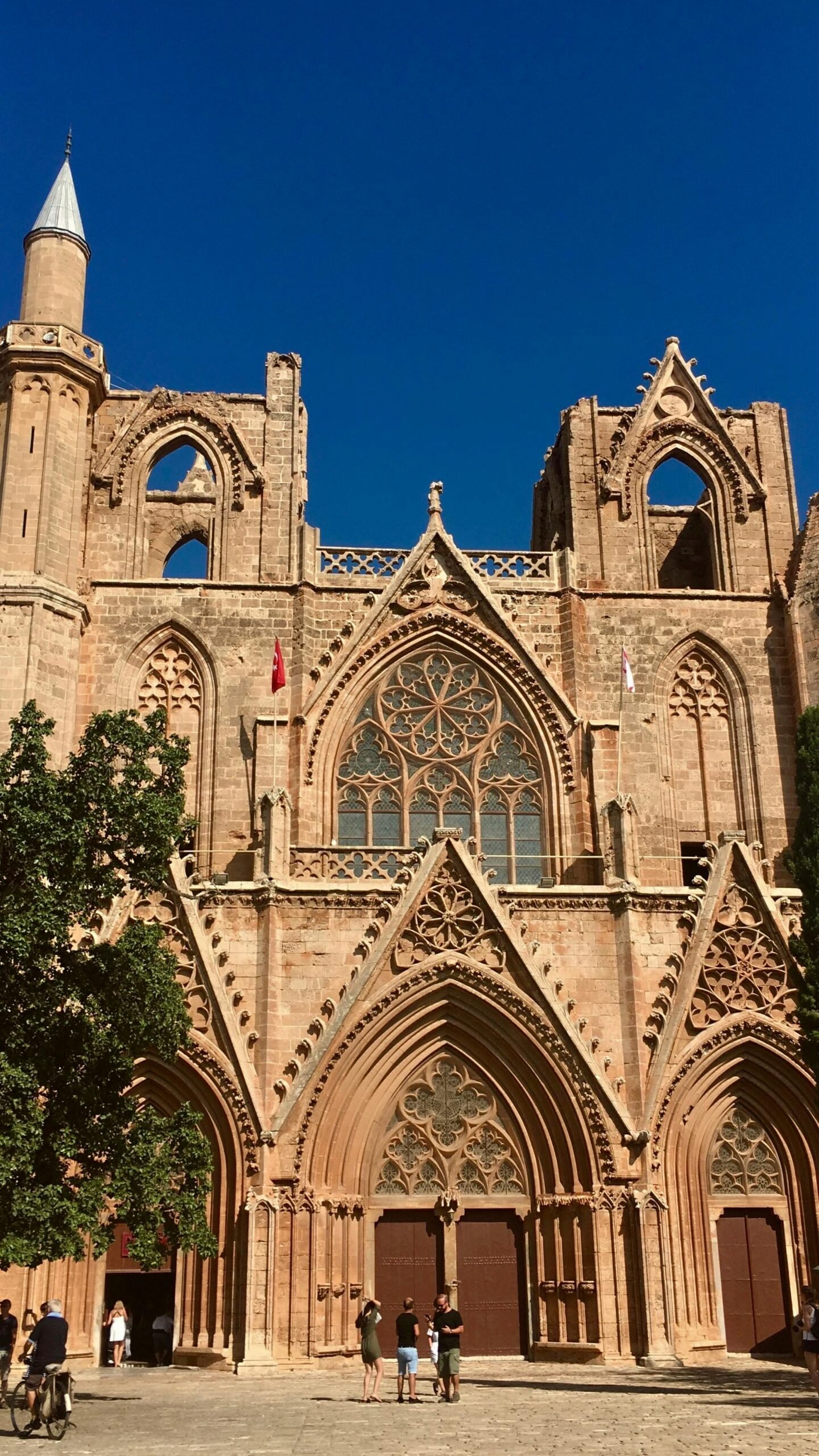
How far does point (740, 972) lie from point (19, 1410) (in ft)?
42.3

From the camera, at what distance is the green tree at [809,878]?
23328 millimetres

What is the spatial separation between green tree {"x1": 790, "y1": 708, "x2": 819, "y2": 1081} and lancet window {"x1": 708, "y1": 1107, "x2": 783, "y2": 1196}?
6.38 feet

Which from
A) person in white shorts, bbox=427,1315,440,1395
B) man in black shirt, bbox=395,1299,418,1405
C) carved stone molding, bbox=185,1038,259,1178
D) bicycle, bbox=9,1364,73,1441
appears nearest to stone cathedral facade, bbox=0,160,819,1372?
carved stone molding, bbox=185,1038,259,1178

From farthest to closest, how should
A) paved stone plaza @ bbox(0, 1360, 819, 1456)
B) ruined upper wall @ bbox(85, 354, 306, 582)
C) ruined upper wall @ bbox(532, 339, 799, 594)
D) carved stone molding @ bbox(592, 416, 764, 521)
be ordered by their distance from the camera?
carved stone molding @ bbox(592, 416, 764, 521) < ruined upper wall @ bbox(532, 339, 799, 594) < ruined upper wall @ bbox(85, 354, 306, 582) < paved stone plaza @ bbox(0, 1360, 819, 1456)

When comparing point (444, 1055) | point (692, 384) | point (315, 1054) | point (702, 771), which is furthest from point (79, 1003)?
point (692, 384)

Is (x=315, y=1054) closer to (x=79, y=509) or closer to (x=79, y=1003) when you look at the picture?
(x=79, y=1003)

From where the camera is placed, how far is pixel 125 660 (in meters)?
29.7

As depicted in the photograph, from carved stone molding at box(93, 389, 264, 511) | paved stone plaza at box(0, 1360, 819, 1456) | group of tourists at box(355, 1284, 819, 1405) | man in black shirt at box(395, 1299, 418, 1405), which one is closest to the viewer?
paved stone plaza at box(0, 1360, 819, 1456)

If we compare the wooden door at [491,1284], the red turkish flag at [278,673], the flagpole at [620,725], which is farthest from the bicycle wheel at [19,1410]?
the flagpole at [620,725]

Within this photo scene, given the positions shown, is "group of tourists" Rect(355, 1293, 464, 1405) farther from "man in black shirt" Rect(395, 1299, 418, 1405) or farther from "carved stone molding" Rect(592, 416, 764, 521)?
"carved stone molding" Rect(592, 416, 764, 521)

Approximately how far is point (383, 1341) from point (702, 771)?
12103 mm

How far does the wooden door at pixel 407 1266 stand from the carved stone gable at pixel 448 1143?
477mm

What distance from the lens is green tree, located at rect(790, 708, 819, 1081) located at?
23.3 meters

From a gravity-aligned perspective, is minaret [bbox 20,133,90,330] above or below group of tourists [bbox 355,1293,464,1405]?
above
